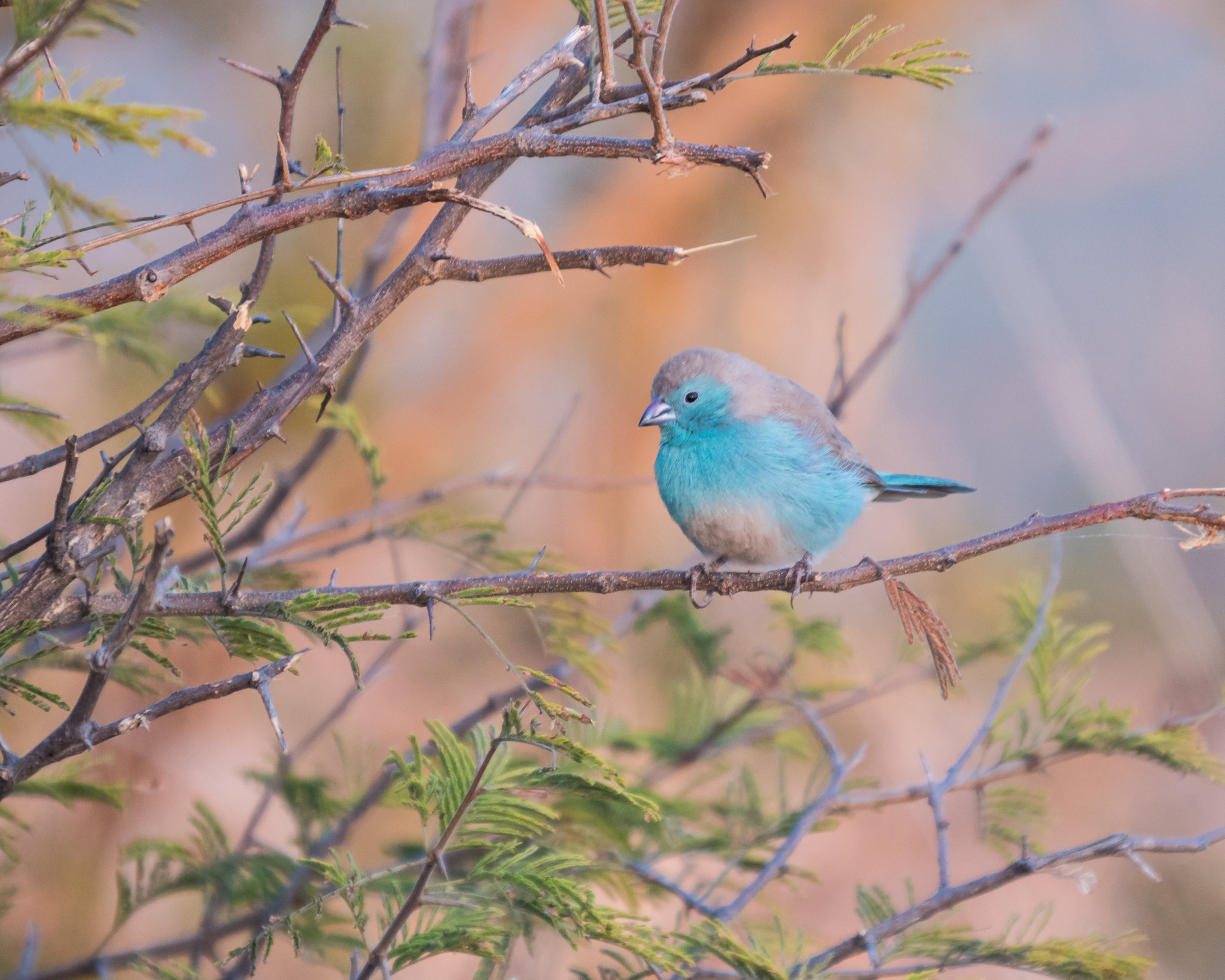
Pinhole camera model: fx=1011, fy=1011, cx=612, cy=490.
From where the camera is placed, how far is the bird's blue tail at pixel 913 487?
2.64m

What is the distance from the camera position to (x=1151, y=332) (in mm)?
7656

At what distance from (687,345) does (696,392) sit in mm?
2319

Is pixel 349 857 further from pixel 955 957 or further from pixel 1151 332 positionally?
pixel 1151 332

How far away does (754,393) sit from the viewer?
290 cm

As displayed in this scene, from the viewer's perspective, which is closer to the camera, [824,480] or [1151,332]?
[824,480]

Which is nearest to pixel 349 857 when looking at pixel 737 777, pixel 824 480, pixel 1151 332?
pixel 737 777

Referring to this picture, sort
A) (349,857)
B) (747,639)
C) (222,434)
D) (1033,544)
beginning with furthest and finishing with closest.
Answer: (1033,544)
(747,639)
(222,434)
(349,857)

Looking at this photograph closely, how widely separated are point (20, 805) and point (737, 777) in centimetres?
279

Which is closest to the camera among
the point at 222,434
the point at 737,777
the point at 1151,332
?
the point at 222,434

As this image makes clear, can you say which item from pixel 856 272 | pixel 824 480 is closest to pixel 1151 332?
pixel 856 272

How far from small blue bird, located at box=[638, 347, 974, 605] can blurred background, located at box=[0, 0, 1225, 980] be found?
4.87 ft

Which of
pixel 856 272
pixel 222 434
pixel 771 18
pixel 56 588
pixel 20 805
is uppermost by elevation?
pixel 771 18

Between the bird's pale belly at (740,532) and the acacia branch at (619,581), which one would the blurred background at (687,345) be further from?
the acacia branch at (619,581)

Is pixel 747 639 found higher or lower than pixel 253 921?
higher
